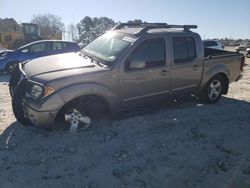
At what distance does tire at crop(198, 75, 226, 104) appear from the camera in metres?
7.03

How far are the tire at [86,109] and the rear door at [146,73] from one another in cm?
45

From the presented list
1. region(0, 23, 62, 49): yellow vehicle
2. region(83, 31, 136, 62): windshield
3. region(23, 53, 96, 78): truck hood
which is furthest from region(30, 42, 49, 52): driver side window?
region(0, 23, 62, 49): yellow vehicle

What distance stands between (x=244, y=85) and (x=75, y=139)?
6847mm

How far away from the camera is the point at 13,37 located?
2378cm

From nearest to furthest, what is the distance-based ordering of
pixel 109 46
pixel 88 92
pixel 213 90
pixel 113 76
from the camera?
pixel 88 92, pixel 113 76, pixel 109 46, pixel 213 90

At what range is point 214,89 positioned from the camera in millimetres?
7199

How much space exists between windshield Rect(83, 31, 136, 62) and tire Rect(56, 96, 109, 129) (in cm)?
82

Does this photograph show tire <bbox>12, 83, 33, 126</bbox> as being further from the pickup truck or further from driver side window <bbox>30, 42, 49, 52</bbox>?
driver side window <bbox>30, 42, 49, 52</bbox>

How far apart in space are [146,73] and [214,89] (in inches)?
96.1

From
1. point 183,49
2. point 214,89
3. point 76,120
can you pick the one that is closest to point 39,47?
point 183,49

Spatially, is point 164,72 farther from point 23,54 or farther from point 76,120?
point 23,54

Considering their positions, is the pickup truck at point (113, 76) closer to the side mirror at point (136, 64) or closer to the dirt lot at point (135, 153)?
the side mirror at point (136, 64)

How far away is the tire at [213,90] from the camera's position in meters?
7.03

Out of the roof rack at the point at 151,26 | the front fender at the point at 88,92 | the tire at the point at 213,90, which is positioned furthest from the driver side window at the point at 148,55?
the tire at the point at 213,90
